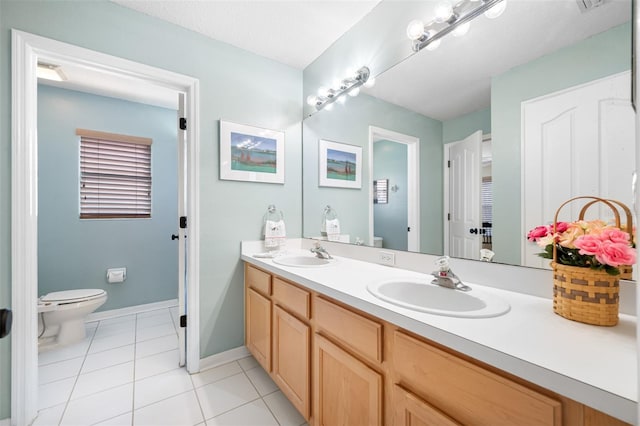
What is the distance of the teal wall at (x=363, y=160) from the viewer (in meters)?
1.39

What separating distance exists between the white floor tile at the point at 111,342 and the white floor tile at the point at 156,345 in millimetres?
142

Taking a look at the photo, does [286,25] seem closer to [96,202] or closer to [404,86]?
[404,86]

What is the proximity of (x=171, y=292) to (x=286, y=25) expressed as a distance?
10.0 ft

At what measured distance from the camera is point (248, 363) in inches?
78.8

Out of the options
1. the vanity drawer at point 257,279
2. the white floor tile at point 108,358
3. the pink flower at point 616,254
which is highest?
the pink flower at point 616,254

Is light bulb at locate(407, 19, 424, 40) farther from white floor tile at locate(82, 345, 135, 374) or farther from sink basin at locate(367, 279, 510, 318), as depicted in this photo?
white floor tile at locate(82, 345, 135, 374)

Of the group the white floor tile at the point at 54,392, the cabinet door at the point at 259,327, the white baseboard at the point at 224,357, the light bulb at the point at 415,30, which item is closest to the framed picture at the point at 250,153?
the cabinet door at the point at 259,327

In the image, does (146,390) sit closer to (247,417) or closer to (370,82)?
(247,417)

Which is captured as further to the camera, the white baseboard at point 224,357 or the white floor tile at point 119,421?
the white baseboard at point 224,357

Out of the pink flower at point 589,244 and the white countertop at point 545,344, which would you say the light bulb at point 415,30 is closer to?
the pink flower at point 589,244

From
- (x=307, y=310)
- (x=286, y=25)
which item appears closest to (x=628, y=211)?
(x=307, y=310)

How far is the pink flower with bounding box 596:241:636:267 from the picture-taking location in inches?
25.7

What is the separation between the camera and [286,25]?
6.09 feet

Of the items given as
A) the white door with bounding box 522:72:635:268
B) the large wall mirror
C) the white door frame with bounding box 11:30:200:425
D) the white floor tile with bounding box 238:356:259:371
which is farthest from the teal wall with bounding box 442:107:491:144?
the white door frame with bounding box 11:30:200:425
